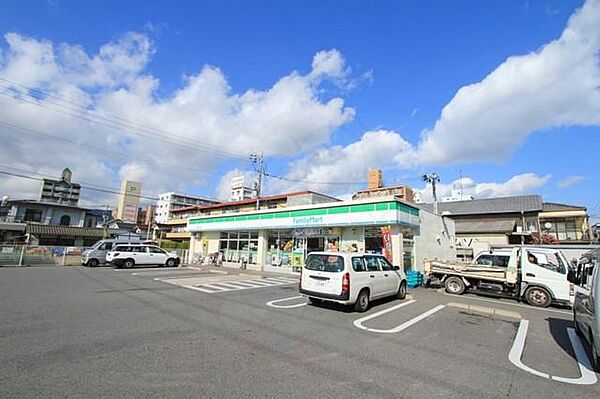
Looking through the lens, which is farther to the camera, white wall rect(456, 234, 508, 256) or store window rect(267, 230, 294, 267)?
white wall rect(456, 234, 508, 256)

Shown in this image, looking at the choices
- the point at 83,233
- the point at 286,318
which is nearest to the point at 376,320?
the point at 286,318

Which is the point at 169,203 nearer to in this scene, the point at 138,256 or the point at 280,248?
the point at 138,256

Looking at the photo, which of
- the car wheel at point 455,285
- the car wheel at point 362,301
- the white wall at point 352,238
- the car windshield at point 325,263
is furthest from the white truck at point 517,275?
the car windshield at point 325,263

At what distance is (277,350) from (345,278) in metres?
3.35

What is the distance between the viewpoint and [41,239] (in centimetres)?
3953

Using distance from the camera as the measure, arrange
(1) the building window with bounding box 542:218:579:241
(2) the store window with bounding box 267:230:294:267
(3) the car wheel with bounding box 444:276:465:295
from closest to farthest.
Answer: (3) the car wheel with bounding box 444:276:465:295, (2) the store window with bounding box 267:230:294:267, (1) the building window with bounding box 542:218:579:241

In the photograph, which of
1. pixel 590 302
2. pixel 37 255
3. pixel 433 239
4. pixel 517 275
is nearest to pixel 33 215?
pixel 37 255

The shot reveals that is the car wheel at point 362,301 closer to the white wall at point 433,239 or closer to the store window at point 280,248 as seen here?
the white wall at point 433,239

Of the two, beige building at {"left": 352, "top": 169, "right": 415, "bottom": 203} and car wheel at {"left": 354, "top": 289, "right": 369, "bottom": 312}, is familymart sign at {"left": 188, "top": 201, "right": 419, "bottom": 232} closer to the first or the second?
car wheel at {"left": 354, "top": 289, "right": 369, "bottom": 312}

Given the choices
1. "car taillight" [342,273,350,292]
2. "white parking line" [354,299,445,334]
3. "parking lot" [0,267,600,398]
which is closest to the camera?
"parking lot" [0,267,600,398]

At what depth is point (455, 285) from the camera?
12531mm

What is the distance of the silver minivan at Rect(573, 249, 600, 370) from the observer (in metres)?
4.41

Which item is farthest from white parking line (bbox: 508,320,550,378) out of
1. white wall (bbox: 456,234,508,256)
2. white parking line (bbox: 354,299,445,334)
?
white wall (bbox: 456,234,508,256)

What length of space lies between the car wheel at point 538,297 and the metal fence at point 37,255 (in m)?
29.0
